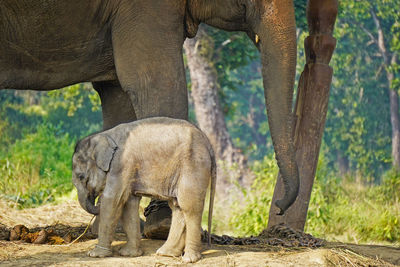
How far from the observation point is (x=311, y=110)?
20.0 ft

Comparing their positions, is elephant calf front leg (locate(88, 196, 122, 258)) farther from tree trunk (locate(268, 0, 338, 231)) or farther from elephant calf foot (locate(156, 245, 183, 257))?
tree trunk (locate(268, 0, 338, 231))

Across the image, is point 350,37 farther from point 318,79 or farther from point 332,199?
point 318,79

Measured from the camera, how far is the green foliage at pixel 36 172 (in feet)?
32.5

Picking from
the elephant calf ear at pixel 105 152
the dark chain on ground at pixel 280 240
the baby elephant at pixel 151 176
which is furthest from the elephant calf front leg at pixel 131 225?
the dark chain on ground at pixel 280 240

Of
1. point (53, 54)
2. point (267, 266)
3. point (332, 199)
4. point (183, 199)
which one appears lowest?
point (332, 199)

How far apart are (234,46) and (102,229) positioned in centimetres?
1148

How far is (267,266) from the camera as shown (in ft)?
13.5

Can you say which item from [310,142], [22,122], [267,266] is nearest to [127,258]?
[267,266]

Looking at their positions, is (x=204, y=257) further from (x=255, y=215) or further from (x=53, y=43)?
(x=255, y=215)

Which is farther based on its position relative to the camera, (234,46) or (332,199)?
(234,46)

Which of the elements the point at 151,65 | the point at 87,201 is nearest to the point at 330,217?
the point at 151,65

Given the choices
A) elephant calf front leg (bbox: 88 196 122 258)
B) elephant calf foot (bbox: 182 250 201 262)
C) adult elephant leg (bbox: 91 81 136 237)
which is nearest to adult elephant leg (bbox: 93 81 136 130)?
adult elephant leg (bbox: 91 81 136 237)

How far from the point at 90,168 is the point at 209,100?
10.5m

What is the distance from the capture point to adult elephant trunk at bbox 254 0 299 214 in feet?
15.5
